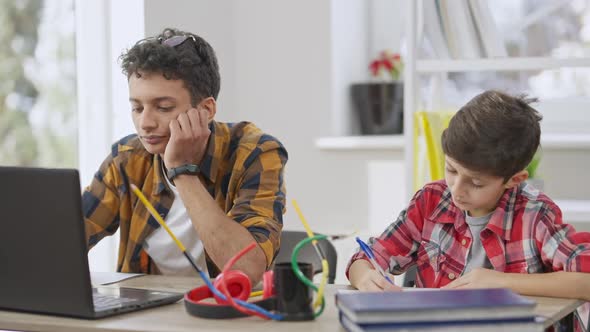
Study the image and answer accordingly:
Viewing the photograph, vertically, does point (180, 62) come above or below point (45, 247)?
above

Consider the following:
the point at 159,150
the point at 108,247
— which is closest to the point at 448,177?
the point at 159,150

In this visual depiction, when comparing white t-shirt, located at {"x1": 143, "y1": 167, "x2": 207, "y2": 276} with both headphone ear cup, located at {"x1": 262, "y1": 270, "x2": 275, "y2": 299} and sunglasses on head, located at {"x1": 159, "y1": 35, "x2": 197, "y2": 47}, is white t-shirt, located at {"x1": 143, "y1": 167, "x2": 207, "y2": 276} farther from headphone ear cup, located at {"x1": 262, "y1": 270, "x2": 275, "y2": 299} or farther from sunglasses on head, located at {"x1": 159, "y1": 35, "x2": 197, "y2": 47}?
headphone ear cup, located at {"x1": 262, "y1": 270, "x2": 275, "y2": 299}

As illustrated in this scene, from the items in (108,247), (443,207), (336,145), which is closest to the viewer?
(443,207)

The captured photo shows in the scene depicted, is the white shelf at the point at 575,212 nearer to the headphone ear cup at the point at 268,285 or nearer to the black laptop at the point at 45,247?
the headphone ear cup at the point at 268,285

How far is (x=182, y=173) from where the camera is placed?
2.22m

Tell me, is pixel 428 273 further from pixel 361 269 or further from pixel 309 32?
pixel 309 32

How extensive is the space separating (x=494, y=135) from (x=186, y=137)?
0.66m

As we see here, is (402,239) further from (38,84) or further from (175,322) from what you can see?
(38,84)

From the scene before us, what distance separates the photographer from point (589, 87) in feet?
11.7

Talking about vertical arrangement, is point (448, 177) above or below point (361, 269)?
above

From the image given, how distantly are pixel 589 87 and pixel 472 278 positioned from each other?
1.94m

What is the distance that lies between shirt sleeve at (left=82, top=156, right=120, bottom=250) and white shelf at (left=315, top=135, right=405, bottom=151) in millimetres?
1448

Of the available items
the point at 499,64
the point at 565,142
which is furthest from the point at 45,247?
the point at 565,142

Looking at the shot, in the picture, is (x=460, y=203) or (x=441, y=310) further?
(x=460, y=203)
